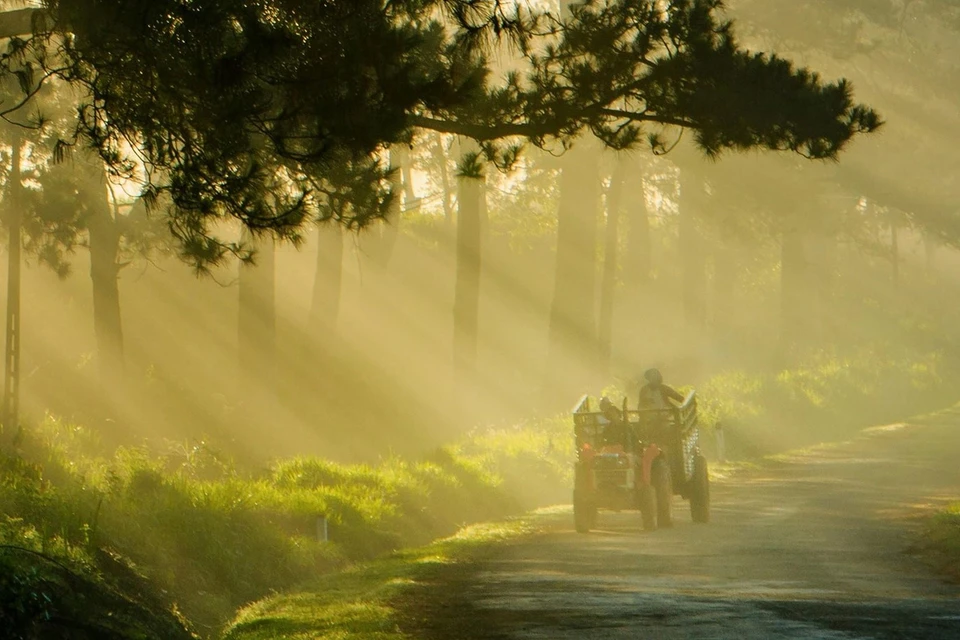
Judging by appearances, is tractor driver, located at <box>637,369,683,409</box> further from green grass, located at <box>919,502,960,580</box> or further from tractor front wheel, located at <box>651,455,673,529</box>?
green grass, located at <box>919,502,960,580</box>

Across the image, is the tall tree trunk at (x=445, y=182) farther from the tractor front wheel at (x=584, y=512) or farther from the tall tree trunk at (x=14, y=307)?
the tractor front wheel at (x=584, y=512)

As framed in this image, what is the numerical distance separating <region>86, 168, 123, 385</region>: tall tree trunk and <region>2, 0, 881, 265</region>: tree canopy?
14412 mm

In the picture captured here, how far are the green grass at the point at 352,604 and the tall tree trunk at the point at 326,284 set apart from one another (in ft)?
79.7

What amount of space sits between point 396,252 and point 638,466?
41596 millimetres

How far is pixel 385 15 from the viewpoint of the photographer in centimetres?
1322

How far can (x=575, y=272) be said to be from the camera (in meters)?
39.8

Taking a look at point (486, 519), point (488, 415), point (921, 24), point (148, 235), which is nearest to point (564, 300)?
point (488, 415)

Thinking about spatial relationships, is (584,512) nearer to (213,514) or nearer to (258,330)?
(213,514)

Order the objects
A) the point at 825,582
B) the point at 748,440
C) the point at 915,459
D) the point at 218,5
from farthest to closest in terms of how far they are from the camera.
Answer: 1. the point at 748,440
2. the point at 915,459
3. the point at 825,582
4. the point at 218,5

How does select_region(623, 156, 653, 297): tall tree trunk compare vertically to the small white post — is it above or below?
above

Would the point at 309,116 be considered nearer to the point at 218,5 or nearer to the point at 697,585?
the point at 218,5

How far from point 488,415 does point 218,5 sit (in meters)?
28.1

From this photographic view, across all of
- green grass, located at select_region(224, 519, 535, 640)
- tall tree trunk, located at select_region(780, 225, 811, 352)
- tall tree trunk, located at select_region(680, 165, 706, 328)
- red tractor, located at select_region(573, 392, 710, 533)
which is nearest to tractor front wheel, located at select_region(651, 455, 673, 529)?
red tractor, located at select_region(573, 392, 710, 533)

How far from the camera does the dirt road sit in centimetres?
1128
